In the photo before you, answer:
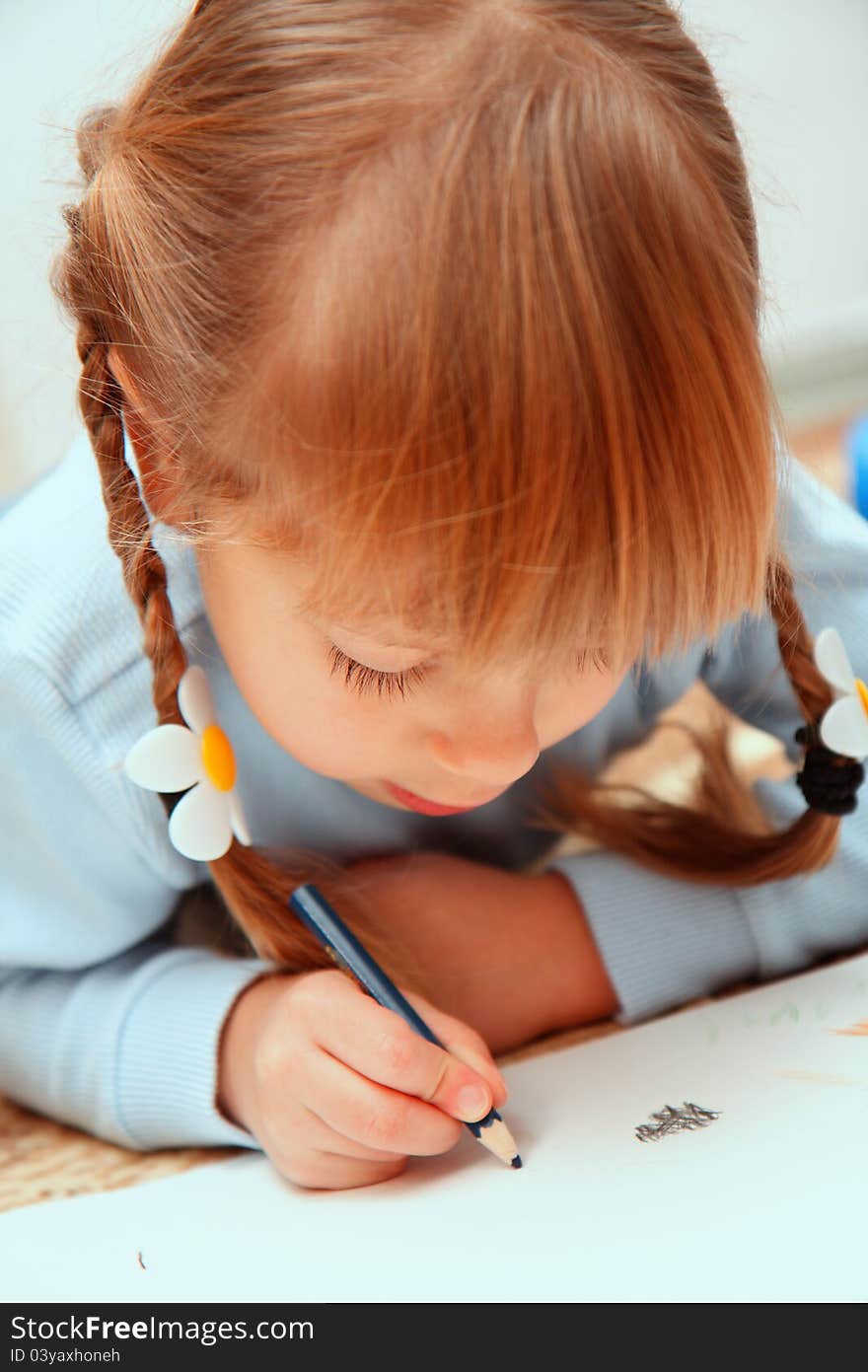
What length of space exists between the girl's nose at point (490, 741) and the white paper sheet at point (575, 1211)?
0.13 m

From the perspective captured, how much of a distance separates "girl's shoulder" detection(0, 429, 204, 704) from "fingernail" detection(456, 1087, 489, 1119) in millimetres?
231

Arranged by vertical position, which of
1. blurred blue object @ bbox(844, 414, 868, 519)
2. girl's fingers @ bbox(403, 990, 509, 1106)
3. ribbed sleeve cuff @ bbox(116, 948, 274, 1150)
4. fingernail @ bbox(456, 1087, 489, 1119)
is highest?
fingernail @ bbox(456, 1087, 489, 1119)

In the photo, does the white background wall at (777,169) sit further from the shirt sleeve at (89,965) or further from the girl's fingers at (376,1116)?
the girl's fingers at (376,1116)

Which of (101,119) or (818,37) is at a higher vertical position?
(101,119)

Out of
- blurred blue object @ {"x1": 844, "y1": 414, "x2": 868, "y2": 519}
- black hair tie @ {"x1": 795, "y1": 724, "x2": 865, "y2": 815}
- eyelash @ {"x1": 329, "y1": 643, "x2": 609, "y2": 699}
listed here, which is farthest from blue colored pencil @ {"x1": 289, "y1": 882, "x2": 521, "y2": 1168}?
blurred blue object @ {"x1": 844, "y1": 414, "x2": 868, "y2": 519}

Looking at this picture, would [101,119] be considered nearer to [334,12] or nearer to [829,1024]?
[334,12]

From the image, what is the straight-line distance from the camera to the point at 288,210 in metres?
0.41

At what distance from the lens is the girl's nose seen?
1.50 feet

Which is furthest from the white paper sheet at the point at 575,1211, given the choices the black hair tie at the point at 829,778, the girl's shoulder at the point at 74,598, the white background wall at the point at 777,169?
the white background wall at the point at 777,169

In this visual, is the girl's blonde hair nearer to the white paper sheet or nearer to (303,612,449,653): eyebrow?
(303,612,449,653): eyebrow

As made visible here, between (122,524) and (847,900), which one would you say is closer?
(122,524)

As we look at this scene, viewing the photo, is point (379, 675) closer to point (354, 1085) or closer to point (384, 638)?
point (384, 638)
